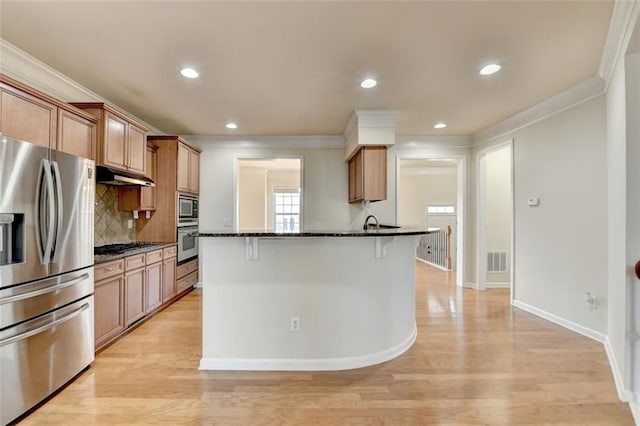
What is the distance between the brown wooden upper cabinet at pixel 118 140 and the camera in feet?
9.80

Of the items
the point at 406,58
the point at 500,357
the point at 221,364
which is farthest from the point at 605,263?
the point at 221,364

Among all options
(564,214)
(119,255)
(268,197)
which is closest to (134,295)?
(119,255)

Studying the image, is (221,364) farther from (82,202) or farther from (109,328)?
(82,202)

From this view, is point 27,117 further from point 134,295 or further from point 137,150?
point 134,295

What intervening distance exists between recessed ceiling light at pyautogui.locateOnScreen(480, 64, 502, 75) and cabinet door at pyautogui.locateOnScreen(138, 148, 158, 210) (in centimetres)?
414

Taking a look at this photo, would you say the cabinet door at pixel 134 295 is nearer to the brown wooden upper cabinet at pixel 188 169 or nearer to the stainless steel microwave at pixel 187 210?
the stainless steel microwave at pixel 187 210

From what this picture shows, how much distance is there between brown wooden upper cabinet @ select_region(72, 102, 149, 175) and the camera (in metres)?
2.99

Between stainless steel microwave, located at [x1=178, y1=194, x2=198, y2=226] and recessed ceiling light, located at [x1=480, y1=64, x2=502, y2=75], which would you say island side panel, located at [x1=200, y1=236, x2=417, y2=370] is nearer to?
recessed ceiling light, located at [x1=480, y1=64, x2=502, y2=75]

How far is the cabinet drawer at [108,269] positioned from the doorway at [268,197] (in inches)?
204

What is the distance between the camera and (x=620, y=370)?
223 centimetres

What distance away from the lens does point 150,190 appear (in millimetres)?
4195

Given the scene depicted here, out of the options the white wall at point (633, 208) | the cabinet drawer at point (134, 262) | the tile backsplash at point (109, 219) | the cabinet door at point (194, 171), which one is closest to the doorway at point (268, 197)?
the cabinet door at point (194, 171)

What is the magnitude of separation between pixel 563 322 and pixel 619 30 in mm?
2952

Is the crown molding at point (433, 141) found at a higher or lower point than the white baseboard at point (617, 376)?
higher
